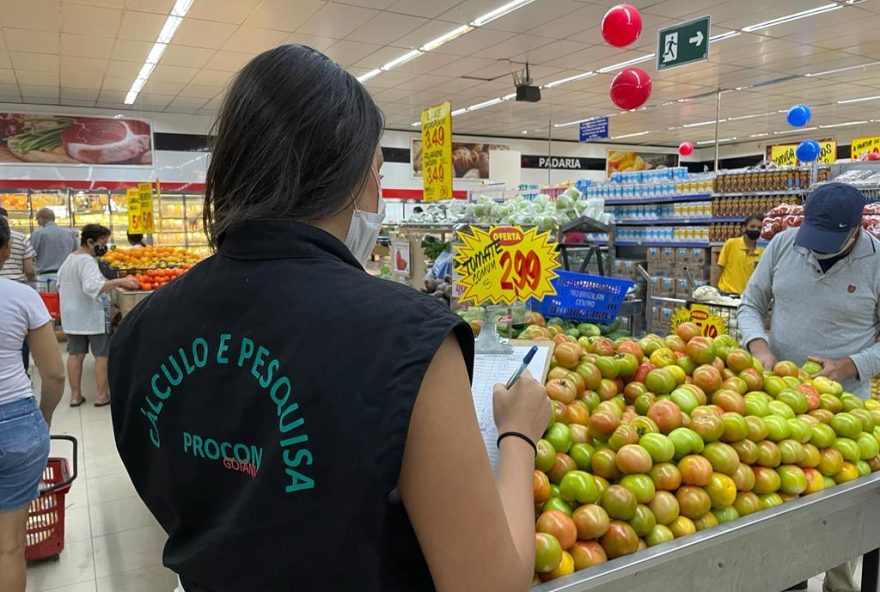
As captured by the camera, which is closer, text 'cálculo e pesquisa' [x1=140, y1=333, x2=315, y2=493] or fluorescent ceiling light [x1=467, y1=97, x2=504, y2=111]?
text 'cálculo e pesquisa' [x1=140, y1=333, x2=315, y2=493]

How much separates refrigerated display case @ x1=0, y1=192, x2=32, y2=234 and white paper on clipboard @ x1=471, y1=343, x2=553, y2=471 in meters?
12.4

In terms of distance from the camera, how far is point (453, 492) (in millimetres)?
735

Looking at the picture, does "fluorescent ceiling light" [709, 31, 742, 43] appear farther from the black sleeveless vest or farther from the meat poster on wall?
the meat poster on wall

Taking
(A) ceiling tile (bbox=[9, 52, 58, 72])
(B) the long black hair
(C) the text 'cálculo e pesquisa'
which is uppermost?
(A) ceiling tile (bbox=[9, 52, 58, 72])

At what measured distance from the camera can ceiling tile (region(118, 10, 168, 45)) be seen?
24.1 feet

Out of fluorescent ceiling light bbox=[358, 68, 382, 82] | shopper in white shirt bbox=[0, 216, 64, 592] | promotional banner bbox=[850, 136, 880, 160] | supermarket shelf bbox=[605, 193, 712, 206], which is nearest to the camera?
shopper in white shirt bbox=[0, 216, 64, 592]

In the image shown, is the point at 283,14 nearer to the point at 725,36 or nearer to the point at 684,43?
the point at 684,43

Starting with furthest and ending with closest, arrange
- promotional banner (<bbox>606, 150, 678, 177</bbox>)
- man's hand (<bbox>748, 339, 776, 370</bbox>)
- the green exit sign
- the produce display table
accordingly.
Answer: promotional banner (<bbox>606, 150, 678, 177</bbox>) < the green exit sign < man's hand (<bbox>748, 339, 776, 370</bbox>) < the produce display table

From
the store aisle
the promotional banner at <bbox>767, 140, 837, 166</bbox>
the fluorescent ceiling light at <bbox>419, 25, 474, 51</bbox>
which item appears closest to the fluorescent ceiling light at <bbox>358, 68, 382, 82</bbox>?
the fluorescent ceiling light at <bbox>419, 25, 474, 51</bbox>

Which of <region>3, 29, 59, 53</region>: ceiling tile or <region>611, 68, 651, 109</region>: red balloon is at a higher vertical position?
<region>3, 29, 59, 53</region>: ceiling tile

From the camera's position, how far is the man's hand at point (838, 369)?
2.47 meters

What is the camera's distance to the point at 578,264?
13.4 ft

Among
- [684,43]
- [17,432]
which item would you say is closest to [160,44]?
[684,43]

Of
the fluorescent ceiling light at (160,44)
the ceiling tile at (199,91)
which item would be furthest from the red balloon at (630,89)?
the ceiling tile at (199,91)
